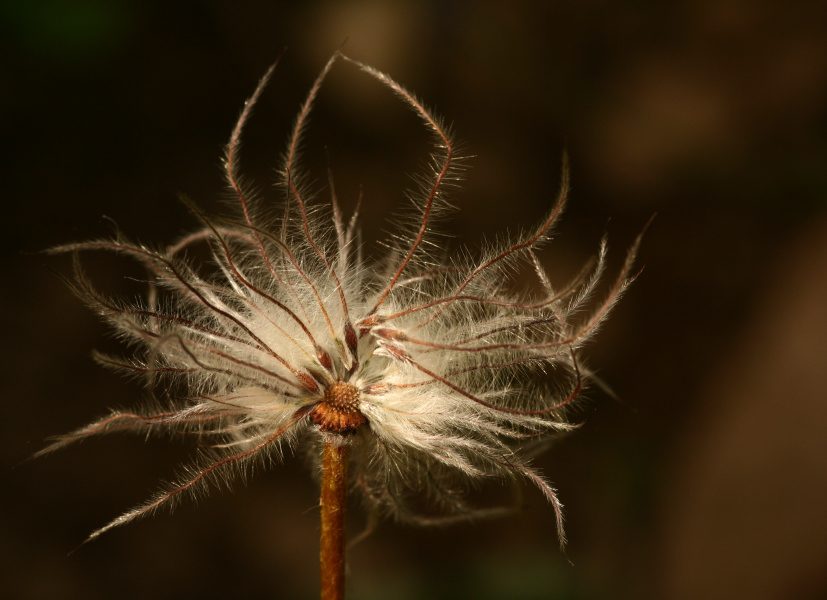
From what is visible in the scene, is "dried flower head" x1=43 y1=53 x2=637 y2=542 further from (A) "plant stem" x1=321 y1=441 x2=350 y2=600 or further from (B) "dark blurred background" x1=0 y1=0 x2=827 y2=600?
(B) "dark blurred background" x1=0 y1=0 x2=827 y2=600

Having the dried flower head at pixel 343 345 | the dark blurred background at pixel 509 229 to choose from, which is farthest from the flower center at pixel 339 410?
the dark blurred background at pixel 509 229

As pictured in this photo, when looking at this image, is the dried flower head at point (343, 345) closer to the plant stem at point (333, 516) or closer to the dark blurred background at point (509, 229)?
the plant stem at point (333, 516)

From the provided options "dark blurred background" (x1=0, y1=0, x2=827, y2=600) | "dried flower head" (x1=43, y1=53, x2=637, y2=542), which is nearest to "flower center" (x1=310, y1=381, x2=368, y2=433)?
"dried flower head" (x1=43, y1=53, x2=637, y2=542)

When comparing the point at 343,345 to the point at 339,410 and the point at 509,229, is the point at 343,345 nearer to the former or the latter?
the point at 339,410

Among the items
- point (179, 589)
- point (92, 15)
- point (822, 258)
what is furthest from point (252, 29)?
point (822, 258)

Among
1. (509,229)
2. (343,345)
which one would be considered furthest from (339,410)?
(509,229)

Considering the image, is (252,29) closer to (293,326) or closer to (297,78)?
(297,78)

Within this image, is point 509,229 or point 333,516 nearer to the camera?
point 333,516
